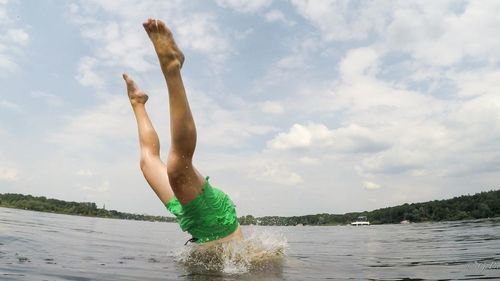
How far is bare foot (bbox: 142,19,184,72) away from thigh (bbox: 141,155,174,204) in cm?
176

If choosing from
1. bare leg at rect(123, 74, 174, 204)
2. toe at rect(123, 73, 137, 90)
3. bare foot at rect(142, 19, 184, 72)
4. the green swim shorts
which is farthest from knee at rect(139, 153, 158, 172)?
bare foot at rect(142, 19, 184, 72)

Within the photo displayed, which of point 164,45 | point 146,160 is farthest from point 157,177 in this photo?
point 164,45

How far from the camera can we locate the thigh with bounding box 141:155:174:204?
4.92 metres

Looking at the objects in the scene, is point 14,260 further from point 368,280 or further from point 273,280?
point 368,280

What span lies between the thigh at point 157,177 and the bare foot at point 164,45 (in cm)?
176

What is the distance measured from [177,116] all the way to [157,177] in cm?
179

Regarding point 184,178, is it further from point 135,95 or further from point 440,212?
point 440,212

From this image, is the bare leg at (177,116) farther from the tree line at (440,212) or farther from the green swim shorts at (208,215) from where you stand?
the tree line at (440,212)

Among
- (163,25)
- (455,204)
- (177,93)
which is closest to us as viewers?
(177,93)

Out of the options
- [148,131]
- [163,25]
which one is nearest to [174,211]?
[148,131]

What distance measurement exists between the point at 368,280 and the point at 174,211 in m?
2.25

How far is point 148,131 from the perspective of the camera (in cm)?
538

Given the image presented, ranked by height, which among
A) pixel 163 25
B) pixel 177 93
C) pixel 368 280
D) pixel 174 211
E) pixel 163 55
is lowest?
pixel 368 280

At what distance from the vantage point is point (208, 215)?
423 centimetres
